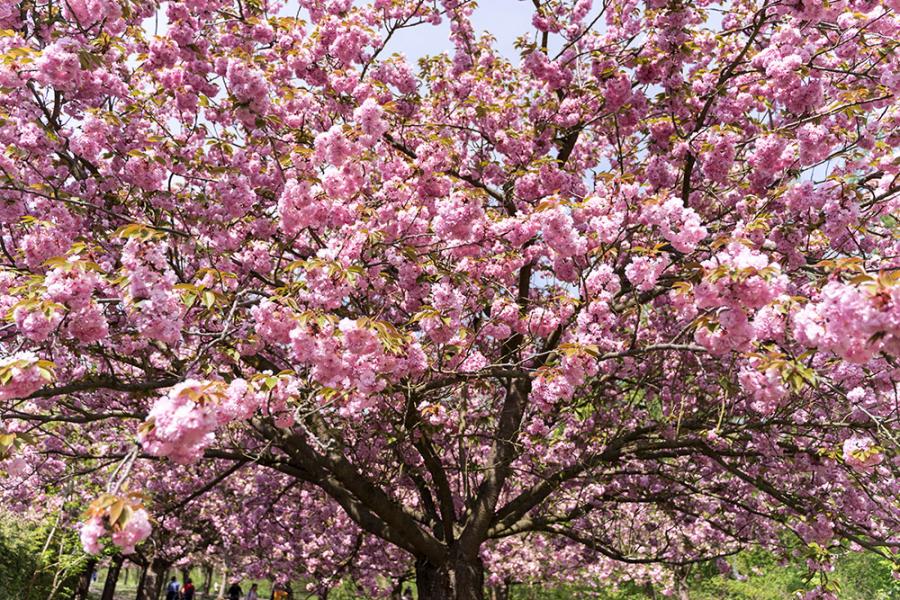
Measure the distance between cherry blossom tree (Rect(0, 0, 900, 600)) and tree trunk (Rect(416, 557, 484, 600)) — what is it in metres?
0.04

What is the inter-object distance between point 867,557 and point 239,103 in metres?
25.4

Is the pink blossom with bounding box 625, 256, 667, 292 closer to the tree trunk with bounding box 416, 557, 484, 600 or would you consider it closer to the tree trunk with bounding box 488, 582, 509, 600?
the tree trunk with bounding box 416, 557, 484, 600

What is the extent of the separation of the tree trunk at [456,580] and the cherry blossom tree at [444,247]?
1.4 inches

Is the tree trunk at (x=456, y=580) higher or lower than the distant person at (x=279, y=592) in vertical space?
lower

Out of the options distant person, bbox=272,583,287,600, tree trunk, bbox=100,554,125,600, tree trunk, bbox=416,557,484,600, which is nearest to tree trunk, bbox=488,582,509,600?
distant person, bbox=272,583,287,600

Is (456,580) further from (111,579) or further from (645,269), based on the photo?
(111,579)

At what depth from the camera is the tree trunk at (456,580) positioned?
7.36 m

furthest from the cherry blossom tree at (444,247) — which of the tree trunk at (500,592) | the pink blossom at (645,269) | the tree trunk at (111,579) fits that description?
the tree trunk at (111,579)

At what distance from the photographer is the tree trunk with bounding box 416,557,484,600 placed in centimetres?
736

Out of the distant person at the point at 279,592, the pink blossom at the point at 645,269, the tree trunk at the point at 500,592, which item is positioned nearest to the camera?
the pink blossom at the point at 645,269

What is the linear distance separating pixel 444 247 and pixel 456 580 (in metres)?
4.26

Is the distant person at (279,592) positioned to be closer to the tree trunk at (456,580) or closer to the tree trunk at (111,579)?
the tree trunk at (111,579)

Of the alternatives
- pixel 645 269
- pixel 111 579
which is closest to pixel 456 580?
pixel 645 269

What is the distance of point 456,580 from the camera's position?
24.2ft
